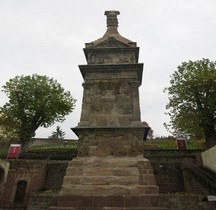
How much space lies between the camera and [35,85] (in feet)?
95.3

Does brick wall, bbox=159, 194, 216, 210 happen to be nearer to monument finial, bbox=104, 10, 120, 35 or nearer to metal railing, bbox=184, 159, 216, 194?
metal railing, bbox=184, 159, 216, 194

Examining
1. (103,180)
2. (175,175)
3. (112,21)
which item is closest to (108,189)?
(103,180)

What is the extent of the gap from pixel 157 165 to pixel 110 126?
12419 mm

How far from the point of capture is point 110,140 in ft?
26.0

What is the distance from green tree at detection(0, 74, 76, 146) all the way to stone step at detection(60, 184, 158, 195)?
21370 mm

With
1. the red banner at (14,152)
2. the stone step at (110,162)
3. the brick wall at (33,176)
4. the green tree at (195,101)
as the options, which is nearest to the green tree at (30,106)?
the red banner at (14,152)

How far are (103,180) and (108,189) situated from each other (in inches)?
13.5

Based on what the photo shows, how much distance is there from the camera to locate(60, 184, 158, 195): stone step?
677 cm

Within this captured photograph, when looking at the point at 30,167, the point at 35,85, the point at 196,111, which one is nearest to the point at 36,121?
the point at 35,85

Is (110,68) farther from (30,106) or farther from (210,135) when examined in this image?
(30,106)

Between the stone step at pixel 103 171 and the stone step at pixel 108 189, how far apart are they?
16.1 inches

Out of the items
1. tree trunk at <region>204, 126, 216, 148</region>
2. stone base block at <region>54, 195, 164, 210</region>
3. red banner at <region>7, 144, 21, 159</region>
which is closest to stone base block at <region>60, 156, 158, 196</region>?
stone base block at <region>54, 195, 164, 210</region>

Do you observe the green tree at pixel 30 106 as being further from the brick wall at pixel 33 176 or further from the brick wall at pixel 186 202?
the brick wall at pixel 186 202

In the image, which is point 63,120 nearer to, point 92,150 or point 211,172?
point 211,172
